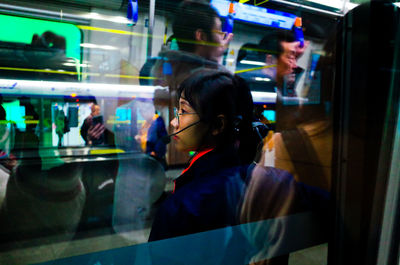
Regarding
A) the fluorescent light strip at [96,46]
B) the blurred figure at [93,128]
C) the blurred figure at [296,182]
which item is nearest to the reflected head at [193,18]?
the blurred figure at [296,182]

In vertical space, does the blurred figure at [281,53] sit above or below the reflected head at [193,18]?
below

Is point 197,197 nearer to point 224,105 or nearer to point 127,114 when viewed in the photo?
point 224,105

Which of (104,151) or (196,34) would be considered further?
(104,151)

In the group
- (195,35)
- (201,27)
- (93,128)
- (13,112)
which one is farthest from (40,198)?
(201,27)

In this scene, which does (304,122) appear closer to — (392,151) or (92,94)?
(392,151)

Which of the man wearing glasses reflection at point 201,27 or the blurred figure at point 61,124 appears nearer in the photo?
the man wearing glasses reflection at point 201,27

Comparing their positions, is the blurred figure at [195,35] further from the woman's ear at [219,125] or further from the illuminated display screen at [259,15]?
the woman's ear at [219,125]

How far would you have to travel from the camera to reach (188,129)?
3.33 ft

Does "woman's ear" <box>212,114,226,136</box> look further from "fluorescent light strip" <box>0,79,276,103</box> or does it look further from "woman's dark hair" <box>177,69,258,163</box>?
"fluorescent light strip" <box>0,79,276,103</box>

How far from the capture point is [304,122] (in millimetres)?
2213

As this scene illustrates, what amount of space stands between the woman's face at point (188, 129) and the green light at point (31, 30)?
59.3 inches

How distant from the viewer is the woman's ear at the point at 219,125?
1041 millimetres

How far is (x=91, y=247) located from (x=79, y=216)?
51cm

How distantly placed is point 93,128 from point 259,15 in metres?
2.51
